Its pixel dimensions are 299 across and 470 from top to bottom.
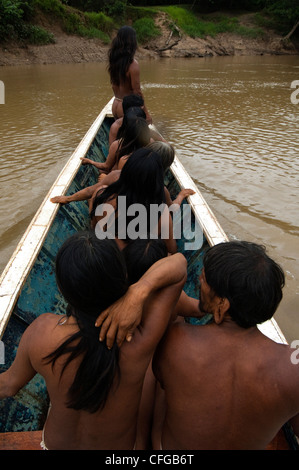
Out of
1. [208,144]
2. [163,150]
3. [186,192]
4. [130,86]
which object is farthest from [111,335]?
[208,144]

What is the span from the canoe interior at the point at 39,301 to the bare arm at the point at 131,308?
0.92m

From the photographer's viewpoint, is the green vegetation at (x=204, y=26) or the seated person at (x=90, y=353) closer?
the seated person at (x=90, y=353)

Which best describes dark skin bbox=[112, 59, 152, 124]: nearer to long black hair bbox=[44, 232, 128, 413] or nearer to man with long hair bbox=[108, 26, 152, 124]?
man with long hair bbox=[108, 26, 152, 124]

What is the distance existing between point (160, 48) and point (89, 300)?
27848 mm

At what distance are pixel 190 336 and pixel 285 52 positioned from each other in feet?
106

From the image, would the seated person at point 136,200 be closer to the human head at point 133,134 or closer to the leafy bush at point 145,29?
the human head at point 133,134

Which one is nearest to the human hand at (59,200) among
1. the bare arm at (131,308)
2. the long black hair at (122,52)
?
the bare arm at (131,308)

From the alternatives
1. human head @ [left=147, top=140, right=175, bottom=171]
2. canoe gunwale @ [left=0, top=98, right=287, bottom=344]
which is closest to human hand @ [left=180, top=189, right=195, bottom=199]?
canoe gunwale @ [left=0, top=98, right=287, bottom=344]

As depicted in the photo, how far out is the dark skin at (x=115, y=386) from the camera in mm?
1043

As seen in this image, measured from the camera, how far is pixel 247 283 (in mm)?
1039

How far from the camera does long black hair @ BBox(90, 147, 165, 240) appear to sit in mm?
2033

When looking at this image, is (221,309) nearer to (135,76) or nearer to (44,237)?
(44,237)

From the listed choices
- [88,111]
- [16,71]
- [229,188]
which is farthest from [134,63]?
[16,71]

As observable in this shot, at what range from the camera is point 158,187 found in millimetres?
2119
